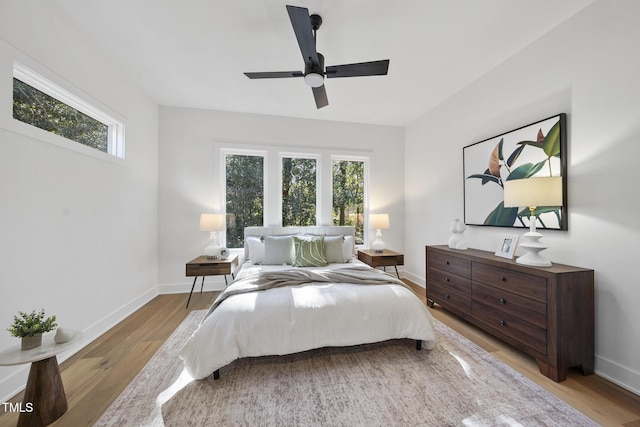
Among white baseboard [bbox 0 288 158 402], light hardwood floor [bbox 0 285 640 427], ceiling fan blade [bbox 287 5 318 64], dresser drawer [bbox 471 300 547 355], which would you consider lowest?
light hardwood floor [bbox 0 285 640 427]

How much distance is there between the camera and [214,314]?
191 cm

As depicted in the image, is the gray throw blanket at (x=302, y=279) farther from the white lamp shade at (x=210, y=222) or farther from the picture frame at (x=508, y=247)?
the white lamp shade at (x=210, y=222)

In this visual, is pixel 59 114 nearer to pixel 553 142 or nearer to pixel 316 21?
pixel 316 21

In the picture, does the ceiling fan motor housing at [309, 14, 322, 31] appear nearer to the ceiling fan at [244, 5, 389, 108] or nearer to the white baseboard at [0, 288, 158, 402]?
the ceiling fan at [244, 5, 389, 108]

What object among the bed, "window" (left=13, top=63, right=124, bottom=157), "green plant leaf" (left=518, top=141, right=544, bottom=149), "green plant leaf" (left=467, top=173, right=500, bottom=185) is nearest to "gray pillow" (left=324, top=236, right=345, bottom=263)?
the bed

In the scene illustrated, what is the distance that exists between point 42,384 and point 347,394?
1.87 meters

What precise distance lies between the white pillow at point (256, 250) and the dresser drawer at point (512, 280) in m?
2.58

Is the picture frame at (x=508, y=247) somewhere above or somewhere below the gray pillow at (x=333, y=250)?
above

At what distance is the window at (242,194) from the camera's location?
4.11 metres

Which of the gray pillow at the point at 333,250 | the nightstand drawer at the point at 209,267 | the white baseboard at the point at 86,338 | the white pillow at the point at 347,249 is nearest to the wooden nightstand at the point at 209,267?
the nightstand drawer at the point at 209,267

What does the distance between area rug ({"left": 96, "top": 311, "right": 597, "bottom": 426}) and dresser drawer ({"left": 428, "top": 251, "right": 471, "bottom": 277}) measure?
2.55 ft

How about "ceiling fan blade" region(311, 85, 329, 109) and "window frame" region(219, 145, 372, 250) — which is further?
"window frame" region(219, 145, 372, 250)

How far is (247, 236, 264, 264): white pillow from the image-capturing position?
135 inches

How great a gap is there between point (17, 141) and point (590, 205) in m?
4.34
